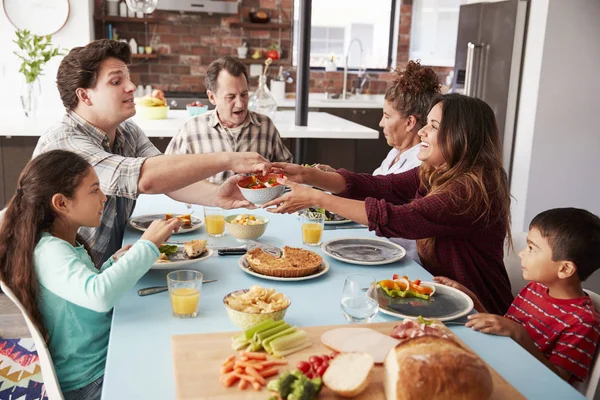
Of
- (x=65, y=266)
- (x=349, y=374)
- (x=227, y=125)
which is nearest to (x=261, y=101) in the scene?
(x=227, y=125)

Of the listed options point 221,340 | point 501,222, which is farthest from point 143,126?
point 221,340

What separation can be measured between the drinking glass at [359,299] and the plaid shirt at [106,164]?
0.96 meters

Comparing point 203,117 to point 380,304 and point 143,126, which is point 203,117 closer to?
point 143,126

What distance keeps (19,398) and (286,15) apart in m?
5.38

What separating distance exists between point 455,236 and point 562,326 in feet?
1.66

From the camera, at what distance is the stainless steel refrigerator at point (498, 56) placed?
4.55 m

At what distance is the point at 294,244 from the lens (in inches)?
86.2

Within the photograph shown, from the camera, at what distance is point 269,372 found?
1174mm

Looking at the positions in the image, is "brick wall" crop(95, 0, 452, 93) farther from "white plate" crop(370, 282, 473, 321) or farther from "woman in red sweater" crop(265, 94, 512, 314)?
"white plate" crop(370, 282, 473, 321)

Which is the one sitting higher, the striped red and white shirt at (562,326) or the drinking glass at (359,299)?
the drinking glass at (359,299)

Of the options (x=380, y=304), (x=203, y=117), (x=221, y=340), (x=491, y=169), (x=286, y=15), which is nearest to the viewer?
(x=221, y=340)

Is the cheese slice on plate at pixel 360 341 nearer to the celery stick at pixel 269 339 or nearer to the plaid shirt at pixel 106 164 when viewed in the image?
the celery stick at pixel 269 339

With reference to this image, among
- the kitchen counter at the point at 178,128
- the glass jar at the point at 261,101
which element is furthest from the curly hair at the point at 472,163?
the glass jar at the point at 261,101

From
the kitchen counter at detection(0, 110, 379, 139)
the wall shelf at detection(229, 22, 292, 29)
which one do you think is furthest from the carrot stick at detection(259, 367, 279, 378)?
the wall shelf at detection(229, 22, 292, 29)
